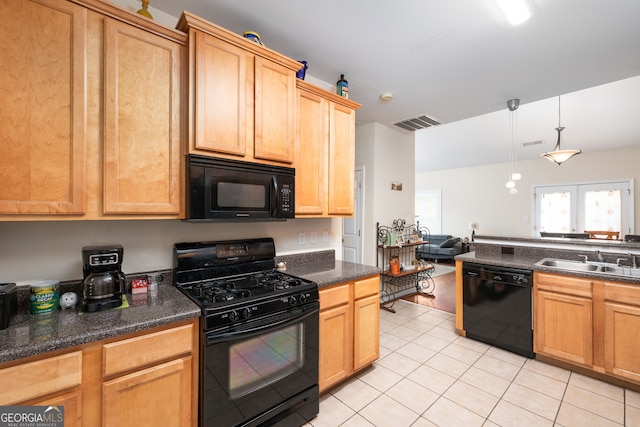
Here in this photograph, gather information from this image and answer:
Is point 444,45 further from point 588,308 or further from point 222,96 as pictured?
point 588,308

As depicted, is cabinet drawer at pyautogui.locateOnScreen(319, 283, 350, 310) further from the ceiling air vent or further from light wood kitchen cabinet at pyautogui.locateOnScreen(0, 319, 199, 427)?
the ceiling air vent

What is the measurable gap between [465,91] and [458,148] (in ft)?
16.0

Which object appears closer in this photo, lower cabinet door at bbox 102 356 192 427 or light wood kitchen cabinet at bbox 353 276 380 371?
lower cabinet door at bbox 102 356 192 427

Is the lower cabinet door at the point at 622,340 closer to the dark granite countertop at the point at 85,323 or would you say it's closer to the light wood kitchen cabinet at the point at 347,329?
→ the light wood kitchen cabinet at the point at 347,329

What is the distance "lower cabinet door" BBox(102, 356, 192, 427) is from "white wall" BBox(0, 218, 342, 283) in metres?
0.73

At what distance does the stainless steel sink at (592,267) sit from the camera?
2.33 metres

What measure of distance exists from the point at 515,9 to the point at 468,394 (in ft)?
8.91

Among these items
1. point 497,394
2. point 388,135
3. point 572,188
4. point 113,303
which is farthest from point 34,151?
point 572,188

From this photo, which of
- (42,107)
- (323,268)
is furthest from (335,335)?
(42,107)

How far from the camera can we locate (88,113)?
1386 millimetres

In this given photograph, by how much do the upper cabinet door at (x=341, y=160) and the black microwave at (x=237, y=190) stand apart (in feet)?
1.64

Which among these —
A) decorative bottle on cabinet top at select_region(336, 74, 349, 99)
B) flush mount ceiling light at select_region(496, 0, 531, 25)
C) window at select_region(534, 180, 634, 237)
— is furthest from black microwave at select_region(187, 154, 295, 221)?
window at select_region(534, 180, 634, 237)

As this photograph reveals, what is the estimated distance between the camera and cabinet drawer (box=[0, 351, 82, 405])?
3.31ft

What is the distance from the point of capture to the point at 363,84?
2.93 meters
